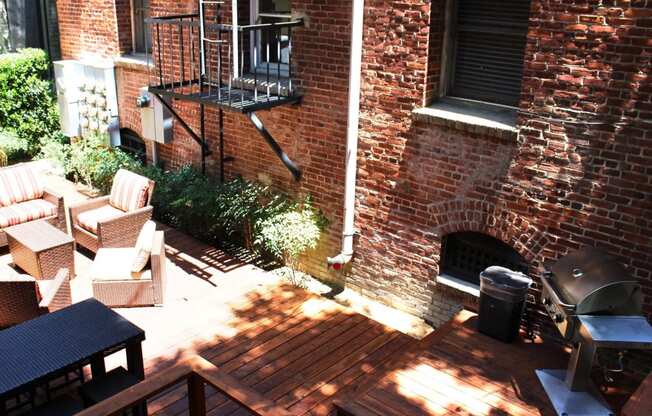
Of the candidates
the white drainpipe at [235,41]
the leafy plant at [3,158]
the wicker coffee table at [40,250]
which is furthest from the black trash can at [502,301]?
the leafy plant at [3,158]

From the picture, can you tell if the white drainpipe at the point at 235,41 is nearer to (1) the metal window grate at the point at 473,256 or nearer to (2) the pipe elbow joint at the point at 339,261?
(2) the pipe elbow joint at the point at 339,261

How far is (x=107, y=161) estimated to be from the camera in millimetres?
10367

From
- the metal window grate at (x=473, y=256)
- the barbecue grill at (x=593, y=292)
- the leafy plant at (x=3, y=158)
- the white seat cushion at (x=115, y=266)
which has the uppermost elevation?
the barbecue grill at (x=593, y=292)

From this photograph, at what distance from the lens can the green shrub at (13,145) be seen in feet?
38.6

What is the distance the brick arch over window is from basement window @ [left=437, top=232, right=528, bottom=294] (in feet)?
0.80

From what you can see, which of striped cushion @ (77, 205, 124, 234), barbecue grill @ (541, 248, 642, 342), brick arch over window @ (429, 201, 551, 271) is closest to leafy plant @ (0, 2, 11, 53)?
striped cushion @ (77, 205, 124, 234)

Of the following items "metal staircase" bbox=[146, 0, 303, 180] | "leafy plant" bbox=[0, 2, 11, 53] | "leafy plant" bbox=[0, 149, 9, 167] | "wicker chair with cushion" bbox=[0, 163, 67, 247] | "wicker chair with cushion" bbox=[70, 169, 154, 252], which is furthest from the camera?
"leafy plant" bbox=[0, 2, 11, 53]

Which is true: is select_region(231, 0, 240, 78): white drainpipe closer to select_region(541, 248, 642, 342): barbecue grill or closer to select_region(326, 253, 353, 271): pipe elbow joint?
select_region(326, 253, 353, 271): pipe elbow joint

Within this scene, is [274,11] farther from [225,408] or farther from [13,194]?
[225,408]

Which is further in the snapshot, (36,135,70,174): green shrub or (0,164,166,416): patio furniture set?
(36,135,70,174): green shrub

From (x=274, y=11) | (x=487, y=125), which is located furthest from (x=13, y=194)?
(x=487, y=125)

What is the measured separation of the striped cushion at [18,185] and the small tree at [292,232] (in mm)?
3298

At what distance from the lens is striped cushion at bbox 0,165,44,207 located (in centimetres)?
868

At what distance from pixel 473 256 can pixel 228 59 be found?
373cm
